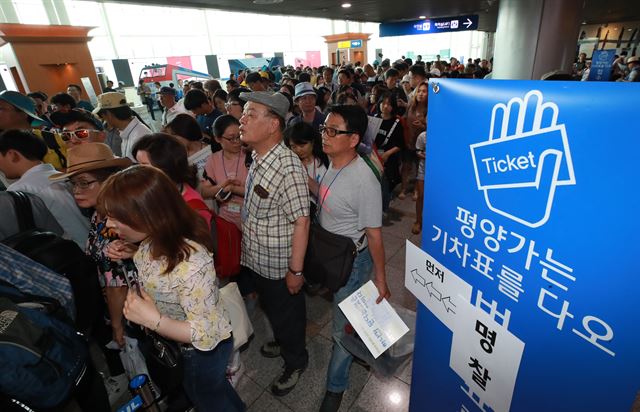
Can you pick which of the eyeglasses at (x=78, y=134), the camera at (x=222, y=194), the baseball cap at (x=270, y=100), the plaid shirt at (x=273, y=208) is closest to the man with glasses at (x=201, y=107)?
the eyeglasses at (x=78, y=134)

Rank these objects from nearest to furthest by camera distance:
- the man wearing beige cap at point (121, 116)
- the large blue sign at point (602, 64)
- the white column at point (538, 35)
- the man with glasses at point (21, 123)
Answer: the man wearing beige cap at point (121, 116) < the man with glasses at point (21, 123) < the white column at point (538, 35) < the large blue sign at point (602, 64)

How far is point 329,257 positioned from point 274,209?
413 millimetres

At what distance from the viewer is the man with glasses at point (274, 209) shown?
1718mm

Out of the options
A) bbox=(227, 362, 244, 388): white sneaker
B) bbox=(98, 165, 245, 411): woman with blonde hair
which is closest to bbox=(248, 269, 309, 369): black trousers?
bbox=(227, 362, 244, 388): white sneaker

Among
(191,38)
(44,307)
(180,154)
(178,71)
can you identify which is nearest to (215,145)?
(180,154)

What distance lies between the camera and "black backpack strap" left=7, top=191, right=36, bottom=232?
1.85m

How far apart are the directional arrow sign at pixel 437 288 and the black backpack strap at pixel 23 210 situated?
2.20 m

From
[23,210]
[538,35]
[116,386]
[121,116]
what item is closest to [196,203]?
[23,210]

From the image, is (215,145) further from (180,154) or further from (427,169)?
(427,169)

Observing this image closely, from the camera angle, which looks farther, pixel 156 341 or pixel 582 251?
pixel 156 341

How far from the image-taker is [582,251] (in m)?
0.75

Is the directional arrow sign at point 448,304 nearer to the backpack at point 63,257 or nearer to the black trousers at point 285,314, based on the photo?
the black trousers at point 285,314

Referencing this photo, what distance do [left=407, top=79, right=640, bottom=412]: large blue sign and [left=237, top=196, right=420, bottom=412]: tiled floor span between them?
3.04 ft

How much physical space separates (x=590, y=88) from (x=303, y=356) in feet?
7.02
